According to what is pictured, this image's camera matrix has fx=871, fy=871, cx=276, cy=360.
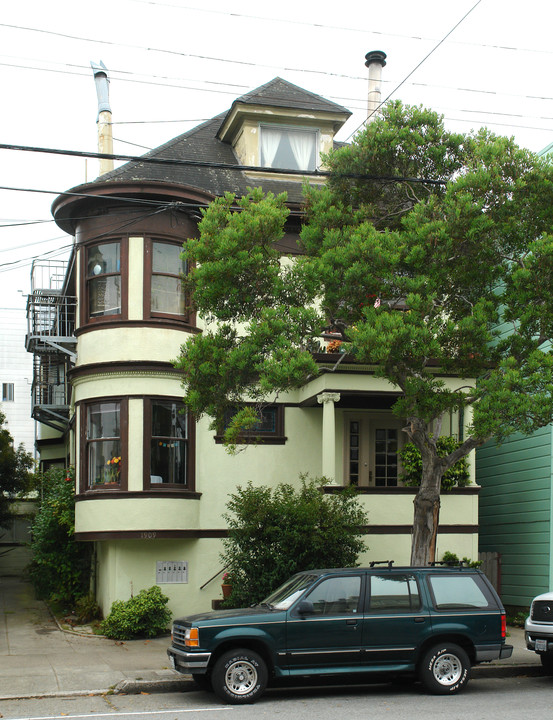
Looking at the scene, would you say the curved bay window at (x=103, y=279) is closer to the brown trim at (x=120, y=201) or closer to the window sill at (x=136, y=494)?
the brown trim at (x=120, y=201)

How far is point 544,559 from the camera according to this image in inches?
756

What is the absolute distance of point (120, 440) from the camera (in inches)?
698

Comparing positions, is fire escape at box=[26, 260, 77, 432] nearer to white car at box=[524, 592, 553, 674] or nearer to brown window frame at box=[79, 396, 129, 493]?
brown window frame at box=[79, 396, 129, 493]

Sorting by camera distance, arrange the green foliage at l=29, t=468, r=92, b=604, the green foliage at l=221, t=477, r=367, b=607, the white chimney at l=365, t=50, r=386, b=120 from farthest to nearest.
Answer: the white chimney at l=365, t=50, r=386, b=120 < the green foliage at l=29, t=468, r=92, b=604 < the green foliage at l=221, t=477, r=367, b=607

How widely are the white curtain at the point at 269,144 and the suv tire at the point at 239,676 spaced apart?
13701mm

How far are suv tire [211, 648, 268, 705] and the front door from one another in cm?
884

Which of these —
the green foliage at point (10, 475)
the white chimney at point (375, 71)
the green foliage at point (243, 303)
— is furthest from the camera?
the green foliage at point (10, 475)

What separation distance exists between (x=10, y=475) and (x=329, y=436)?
1499 centimetres

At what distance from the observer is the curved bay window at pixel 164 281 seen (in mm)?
18141

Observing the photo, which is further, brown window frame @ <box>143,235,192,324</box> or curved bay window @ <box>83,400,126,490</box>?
brown window frame @ <box>143,235,192,324</box>

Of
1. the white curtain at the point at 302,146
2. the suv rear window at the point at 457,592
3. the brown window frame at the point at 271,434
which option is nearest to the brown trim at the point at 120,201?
the white curtain at the point at 302,146

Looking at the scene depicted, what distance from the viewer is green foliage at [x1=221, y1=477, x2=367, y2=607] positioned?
15.7m

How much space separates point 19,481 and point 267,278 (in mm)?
17866

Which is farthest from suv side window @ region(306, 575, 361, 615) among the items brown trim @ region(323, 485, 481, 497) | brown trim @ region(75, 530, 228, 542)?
brown trim @ region(75, 530, 228, 542)
